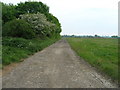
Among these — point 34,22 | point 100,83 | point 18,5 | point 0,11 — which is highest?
point 18,5

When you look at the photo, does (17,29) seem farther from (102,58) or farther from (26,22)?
(102,58)

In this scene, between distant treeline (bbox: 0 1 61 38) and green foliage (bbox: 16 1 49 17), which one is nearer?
distant treeline (bbox: 0 1 61 38)

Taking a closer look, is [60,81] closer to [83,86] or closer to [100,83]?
[83,86]

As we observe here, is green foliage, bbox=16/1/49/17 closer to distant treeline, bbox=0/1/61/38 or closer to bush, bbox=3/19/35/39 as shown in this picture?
distant treeline, bbox=0/1/61/38

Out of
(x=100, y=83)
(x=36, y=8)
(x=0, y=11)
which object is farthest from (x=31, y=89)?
(x=36, y=8)

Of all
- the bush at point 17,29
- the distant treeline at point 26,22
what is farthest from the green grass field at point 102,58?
the distant treeline at point 26,22

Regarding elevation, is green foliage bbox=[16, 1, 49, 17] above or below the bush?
above

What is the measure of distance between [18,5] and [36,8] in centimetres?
481

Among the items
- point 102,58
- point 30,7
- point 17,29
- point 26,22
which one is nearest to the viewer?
point 102,58

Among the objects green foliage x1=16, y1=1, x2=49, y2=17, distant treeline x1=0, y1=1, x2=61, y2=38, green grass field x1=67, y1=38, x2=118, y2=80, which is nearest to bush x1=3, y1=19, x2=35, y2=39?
distant treeline x1=0, y1=1, x2=61, y2=38

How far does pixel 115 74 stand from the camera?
289 inches

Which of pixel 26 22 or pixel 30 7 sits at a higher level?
pixel 30 7

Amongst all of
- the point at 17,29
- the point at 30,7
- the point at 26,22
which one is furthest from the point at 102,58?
the point at 30,7

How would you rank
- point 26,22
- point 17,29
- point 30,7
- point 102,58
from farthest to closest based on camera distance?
point 30,7
point 26,22
point 17,29
point 102,58
